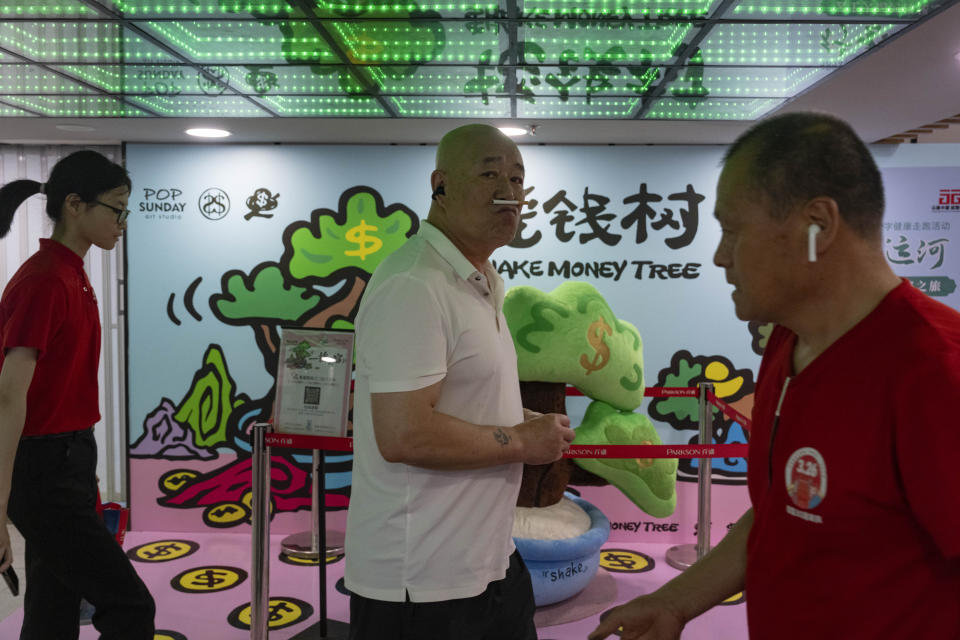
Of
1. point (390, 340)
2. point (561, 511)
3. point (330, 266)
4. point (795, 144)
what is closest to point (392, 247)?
point (330, 266)

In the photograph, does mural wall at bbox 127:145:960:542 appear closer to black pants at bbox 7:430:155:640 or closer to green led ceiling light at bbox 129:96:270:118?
green led ceiling light at bbox 129:96:270:118

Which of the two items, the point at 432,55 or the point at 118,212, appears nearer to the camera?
the point at 118,212

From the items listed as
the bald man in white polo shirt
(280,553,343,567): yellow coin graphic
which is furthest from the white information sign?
the bald man in white polo shirt

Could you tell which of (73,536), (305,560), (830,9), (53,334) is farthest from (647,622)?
(305,560)

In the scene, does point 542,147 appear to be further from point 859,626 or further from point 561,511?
point 859,626

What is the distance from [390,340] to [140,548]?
4.12 metres

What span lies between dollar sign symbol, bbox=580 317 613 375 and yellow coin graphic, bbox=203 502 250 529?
2.69m

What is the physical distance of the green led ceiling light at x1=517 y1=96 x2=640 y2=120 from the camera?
4264 millimetres

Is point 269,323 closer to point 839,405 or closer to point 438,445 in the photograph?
point 438,445

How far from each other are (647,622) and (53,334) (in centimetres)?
198

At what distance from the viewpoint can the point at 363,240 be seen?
5.19m

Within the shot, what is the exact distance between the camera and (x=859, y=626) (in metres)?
0.98

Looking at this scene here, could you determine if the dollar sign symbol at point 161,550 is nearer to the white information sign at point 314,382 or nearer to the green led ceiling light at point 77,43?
the white information sign at point 314,382

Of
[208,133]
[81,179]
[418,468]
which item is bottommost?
[418,468]
